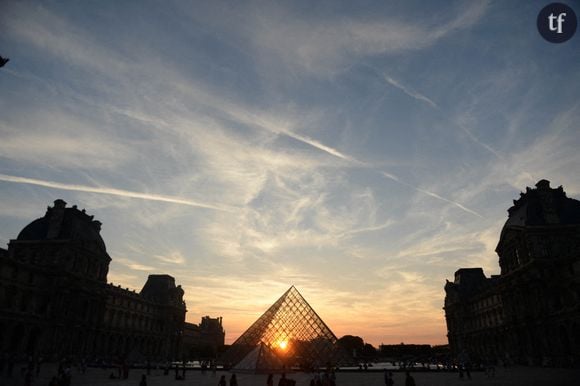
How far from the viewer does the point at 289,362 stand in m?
37.2

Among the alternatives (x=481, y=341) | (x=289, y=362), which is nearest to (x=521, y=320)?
(x=481, y=341)

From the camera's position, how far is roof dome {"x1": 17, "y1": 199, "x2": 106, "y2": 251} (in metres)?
46.0

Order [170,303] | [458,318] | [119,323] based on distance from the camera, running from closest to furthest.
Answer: [119,323] → [458,318] → [170,303]

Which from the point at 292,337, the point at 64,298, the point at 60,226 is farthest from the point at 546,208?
the point at 60,226

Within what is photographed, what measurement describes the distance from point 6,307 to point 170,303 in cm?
3631

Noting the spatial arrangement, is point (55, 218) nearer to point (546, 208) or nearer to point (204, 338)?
point (546, 208)

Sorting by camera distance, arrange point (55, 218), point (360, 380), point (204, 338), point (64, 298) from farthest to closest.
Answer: point (204, 338) < point (55, 218) < point (64, 298) < point (360, 380)

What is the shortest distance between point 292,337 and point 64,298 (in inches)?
982

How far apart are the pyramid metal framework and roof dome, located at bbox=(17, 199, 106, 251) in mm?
23781

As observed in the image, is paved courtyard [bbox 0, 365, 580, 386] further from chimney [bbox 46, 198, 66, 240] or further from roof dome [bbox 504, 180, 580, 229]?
chimney [bbox 46, 198, 66, 240]

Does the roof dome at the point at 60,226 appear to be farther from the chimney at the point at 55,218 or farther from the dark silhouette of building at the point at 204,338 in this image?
the dark silhouette of building at the point at 204,338

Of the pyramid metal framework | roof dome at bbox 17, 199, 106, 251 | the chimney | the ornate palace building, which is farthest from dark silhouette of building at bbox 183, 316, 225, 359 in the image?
the pyramid metal framework

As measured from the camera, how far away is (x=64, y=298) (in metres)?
42.8

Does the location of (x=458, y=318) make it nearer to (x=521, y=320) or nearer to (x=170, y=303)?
(x=521, y=320)
